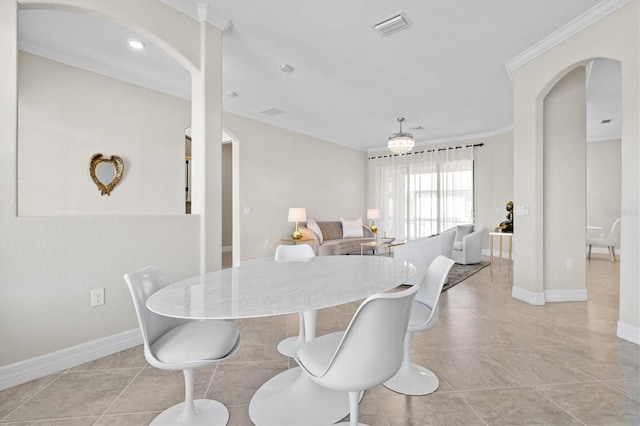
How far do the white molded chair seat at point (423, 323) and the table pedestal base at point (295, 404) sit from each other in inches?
15.0

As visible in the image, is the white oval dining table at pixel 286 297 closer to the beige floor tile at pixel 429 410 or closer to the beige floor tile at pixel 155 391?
the beige floor tile at pixel 429 410

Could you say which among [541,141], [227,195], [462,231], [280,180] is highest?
[541,141]

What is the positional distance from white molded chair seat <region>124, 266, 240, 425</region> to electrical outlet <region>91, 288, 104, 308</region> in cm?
89

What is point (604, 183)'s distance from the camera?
687 cm

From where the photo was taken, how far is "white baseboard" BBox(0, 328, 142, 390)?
174 cm

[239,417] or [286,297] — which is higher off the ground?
[286,297]

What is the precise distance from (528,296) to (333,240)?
3.55 m

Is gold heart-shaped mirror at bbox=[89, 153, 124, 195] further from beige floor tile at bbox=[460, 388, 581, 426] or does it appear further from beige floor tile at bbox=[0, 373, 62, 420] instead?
beige floor tile at bbox=[460, 388, 581, 426]

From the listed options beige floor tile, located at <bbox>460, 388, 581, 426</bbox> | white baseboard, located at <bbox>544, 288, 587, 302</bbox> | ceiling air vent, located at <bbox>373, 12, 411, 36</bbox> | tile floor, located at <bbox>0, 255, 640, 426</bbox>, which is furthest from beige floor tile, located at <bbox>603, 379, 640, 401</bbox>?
ceiling air vent, located at <bbox>373, 12, 411, 36</bbox>

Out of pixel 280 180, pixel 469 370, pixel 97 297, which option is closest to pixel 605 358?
pixel 469 370

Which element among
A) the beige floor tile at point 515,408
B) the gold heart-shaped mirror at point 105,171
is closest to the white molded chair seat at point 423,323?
the beige floor tile at point 515,408

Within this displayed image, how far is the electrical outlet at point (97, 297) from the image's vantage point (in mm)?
2062

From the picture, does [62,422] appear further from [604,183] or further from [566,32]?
[604,183]

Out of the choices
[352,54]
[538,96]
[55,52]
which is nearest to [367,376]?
[352,54]
